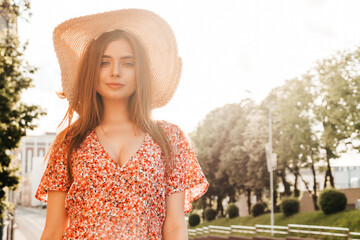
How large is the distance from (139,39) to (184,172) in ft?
2.30

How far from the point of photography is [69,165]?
2.32 m

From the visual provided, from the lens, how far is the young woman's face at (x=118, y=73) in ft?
7.73

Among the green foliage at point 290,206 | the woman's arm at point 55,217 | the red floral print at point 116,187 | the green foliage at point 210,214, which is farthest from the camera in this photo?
the green foliage at point 210,214

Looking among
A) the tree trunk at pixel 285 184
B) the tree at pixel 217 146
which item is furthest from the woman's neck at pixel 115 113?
the tree at pixel 217 146

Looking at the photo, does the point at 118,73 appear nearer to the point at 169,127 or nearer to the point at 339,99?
the point at 169,127

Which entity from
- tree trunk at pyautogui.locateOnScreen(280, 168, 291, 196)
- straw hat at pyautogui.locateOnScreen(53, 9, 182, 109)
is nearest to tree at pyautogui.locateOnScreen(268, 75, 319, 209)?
tree trunk at pyautogui.locateOnScreen(280, 168, 291, 196)

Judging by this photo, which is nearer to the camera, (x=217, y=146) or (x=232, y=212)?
(x=232, y=212)

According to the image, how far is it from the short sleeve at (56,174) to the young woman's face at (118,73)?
Result: 331mm

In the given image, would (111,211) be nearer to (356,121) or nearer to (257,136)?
(356,121)

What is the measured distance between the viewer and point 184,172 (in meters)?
2.33

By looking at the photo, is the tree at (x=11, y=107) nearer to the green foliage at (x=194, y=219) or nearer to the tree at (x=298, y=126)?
the tree at (x=298, y=126)

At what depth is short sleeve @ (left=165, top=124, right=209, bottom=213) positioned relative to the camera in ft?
7.51

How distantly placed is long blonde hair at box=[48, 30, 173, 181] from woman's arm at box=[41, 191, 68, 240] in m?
0.11

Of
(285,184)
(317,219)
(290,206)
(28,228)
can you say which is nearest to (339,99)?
(317,219)
